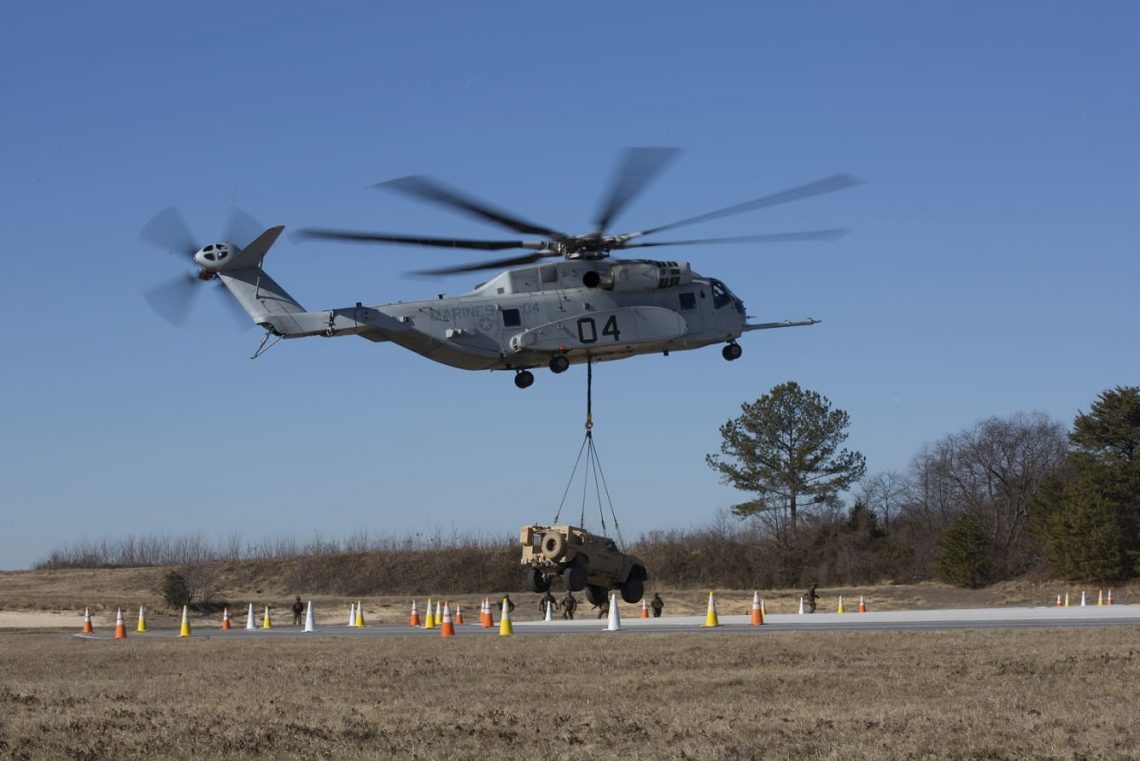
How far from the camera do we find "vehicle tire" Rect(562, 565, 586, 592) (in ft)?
94.6

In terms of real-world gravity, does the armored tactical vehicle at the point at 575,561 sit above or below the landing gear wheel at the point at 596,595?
above

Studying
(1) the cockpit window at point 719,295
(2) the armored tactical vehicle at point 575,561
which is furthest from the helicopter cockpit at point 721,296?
(2) the armored tactical vehicle at point 575,561

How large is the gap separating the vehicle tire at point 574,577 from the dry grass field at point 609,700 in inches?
239

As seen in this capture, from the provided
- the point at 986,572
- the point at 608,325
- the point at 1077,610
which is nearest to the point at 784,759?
the point at 608,325

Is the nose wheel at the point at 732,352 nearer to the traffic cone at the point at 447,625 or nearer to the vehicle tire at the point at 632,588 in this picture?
the vehicle tire at the point at 632,588

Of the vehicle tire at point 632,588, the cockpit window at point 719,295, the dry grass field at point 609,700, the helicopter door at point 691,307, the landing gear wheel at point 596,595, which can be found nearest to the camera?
the dry grass field at point 609,700

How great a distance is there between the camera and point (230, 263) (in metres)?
29.3

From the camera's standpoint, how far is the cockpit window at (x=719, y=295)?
31734mm

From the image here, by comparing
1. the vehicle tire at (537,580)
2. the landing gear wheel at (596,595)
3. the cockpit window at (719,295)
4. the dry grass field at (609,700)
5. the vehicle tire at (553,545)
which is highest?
the cockpit window at (719,295)

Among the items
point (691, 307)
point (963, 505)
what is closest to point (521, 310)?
point (691, 307)

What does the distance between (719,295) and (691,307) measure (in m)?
0.95

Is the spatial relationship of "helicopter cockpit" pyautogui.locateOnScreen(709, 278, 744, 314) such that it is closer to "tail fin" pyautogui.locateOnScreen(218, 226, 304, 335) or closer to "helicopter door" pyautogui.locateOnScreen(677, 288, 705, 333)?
"helicopter door" pyautogui.locateOnScreen(677, 288, 705, 333)

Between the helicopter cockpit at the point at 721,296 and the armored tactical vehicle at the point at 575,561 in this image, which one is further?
the helicopter cockpit at the point at 721,296

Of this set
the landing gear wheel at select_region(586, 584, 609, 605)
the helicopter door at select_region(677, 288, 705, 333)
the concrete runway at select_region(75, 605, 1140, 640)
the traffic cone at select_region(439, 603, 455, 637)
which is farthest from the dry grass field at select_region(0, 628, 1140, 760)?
the helicopter door at select_region(677, 288, 705, 333)
